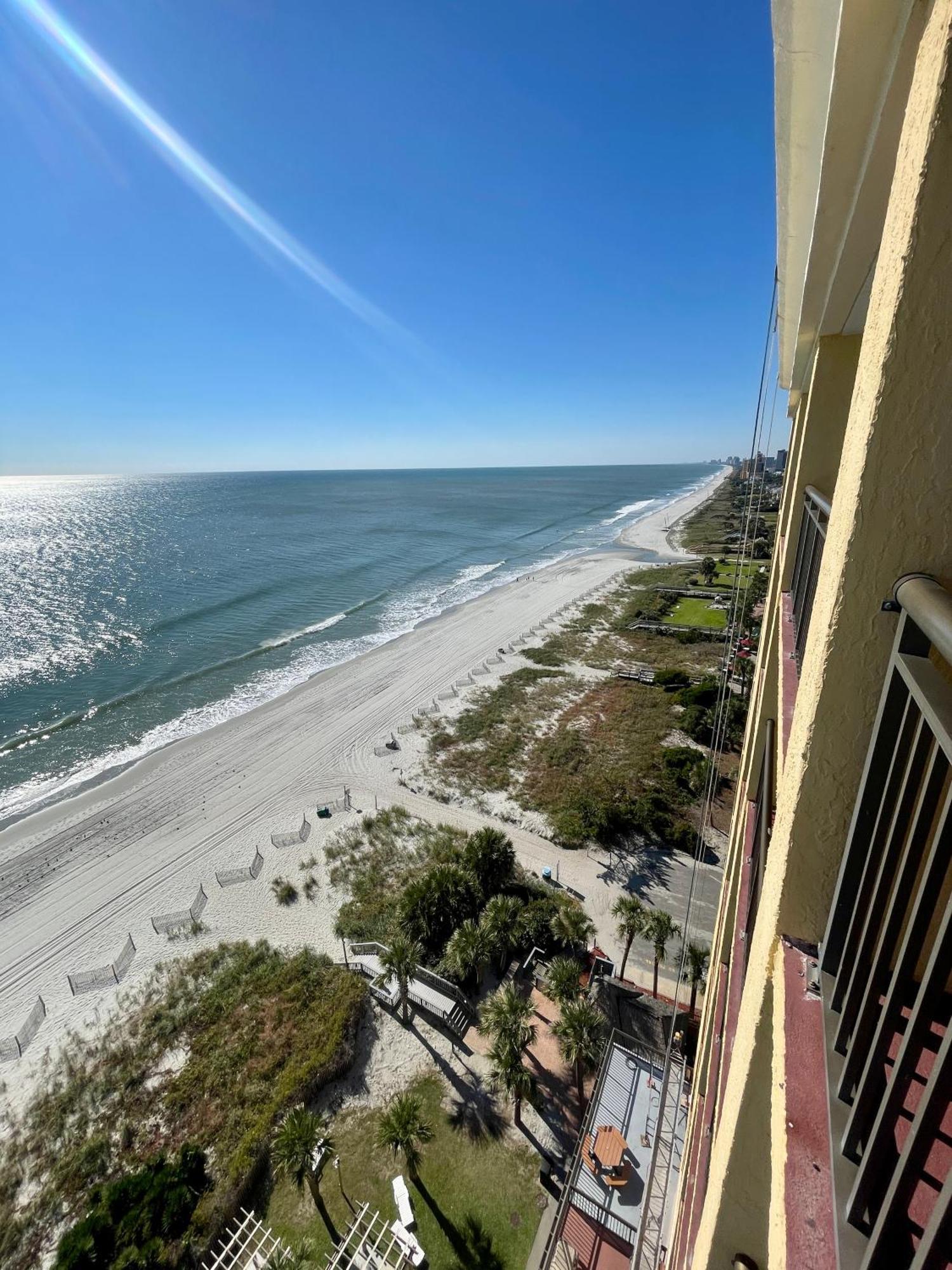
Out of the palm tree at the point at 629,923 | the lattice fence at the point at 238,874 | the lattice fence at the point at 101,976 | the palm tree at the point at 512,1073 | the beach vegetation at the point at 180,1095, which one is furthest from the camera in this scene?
the lattice fence at the point at 238,874

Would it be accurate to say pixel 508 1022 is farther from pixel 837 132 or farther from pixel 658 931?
pixel 837 132

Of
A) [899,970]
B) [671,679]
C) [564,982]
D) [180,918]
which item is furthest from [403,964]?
[671,679]

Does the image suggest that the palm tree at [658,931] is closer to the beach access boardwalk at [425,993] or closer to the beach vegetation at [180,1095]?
the beach access boardwalk at [425,993]

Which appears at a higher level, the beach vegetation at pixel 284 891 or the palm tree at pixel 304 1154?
the palm tree at pixel 304 1154

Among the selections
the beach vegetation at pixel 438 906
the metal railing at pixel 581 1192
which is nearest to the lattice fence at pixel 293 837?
the beach vegetation at pixel 438 906

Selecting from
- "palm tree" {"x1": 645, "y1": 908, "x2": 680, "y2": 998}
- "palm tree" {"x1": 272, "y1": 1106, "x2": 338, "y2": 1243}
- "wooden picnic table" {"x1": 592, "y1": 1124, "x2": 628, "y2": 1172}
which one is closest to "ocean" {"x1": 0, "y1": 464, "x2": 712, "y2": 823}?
"palm tree" {"x1": 272, "y1": 1106, "x2": 338, "y2": 1243}
